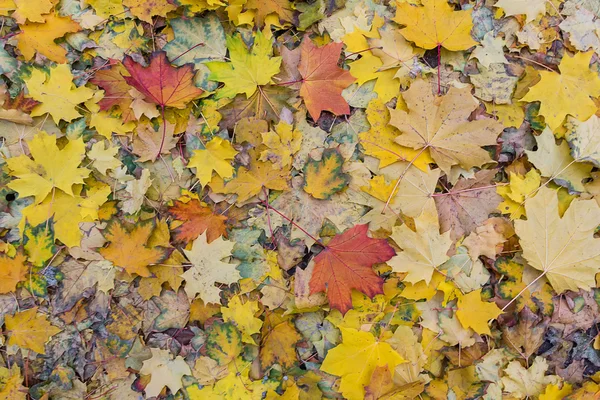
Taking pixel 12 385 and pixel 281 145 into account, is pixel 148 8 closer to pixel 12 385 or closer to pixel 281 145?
pixel 281 145

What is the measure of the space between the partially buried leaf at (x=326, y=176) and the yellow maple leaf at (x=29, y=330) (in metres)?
1.16

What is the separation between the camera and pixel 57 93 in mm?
1779

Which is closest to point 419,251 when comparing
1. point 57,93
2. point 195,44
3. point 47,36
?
point 195,44

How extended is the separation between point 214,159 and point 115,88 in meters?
0.50

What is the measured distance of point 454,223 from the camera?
1731 millimetres

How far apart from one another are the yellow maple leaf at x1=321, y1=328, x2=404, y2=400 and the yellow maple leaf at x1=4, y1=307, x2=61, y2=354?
109 centimetres

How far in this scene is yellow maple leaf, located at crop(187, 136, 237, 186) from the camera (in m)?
1.76

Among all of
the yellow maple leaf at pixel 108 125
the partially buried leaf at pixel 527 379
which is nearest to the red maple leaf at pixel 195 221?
the yellow maple leaf at pixel 108 125

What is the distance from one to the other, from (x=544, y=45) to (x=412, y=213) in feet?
2.95

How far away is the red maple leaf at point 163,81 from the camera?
1727 mm

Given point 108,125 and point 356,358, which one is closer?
point 356,358

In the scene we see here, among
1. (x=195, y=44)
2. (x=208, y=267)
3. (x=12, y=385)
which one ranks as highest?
(x=195, y=44)

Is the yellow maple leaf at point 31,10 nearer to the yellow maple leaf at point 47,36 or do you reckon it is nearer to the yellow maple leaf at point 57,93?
the yellow maple leaf at point 47,36

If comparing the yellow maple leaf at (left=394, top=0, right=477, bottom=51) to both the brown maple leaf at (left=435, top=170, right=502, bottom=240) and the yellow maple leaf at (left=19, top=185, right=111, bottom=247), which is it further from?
the yellow maple leaf at (left=19, top=185, right=111, bottom=247)
